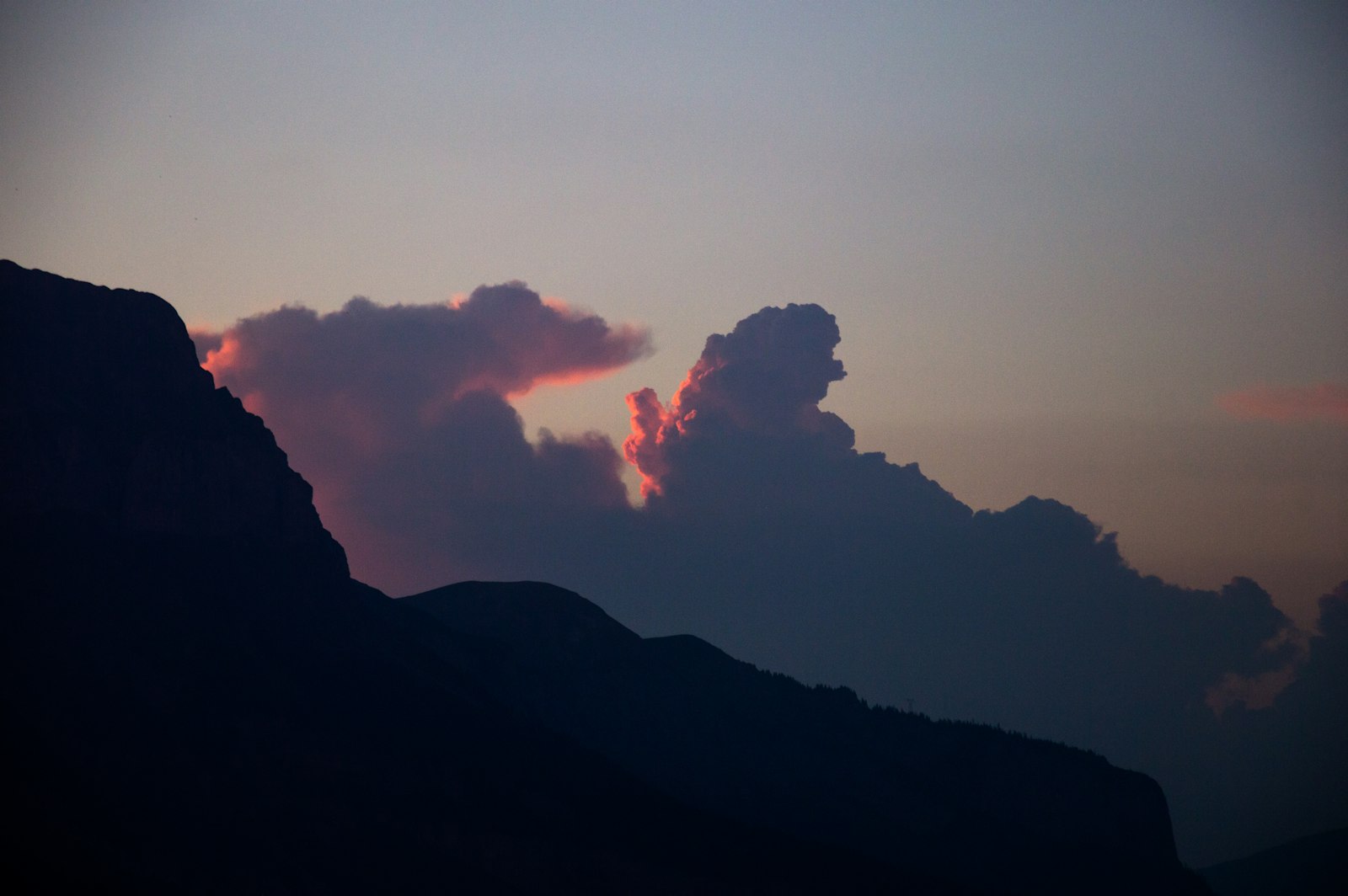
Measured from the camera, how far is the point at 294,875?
18425 cm

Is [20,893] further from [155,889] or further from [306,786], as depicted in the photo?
[306,786]

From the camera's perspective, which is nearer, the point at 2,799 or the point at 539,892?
the point at 2,799

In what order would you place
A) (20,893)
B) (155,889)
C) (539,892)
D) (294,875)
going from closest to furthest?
1. (20,893)
2. (155,889)
3. (294,875)
4. (539,892)

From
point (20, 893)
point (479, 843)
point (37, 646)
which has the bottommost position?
point (20, 893)

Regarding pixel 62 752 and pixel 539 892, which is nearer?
pixel 62 752

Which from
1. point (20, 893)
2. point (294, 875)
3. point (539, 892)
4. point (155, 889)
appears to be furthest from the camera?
point (539, 892)

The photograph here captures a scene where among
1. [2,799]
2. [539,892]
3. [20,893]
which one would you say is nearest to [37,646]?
[2,799]

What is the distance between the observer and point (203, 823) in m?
186

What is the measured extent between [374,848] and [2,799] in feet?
125

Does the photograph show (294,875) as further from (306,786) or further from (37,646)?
(37,646)

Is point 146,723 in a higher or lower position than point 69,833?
higher

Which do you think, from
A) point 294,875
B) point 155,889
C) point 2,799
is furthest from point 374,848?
point 2,799

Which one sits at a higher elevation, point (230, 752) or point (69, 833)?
Answer: point (230, 752)

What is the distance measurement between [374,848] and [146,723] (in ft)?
92.9
